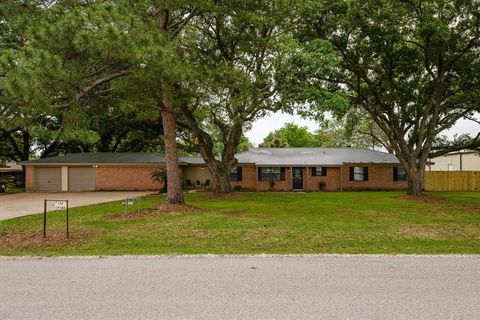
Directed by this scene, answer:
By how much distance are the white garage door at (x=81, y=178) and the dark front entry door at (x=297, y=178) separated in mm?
14972

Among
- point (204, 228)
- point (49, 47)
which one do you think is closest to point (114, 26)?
point (49, 47)

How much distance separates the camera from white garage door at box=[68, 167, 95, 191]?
94.8 feet

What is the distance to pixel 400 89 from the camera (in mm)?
21844

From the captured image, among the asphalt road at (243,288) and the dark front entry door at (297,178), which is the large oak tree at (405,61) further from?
the asphalt road at (243,288)

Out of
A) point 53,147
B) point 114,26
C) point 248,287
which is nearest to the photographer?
point 248,287

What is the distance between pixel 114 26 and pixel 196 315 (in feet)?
25.2

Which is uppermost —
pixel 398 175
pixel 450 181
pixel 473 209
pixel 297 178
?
pixel 398 175

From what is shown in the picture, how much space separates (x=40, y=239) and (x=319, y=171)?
2215 cm

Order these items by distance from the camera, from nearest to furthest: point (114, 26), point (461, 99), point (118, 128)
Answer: point (114, 26), point (461, 99), point (118, 128)

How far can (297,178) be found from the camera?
28.6 m

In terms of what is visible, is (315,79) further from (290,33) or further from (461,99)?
(461,99)

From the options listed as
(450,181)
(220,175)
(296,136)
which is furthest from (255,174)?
(296,136)

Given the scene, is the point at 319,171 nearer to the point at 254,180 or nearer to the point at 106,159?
the point at 254,180

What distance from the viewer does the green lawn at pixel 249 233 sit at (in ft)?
26.7
